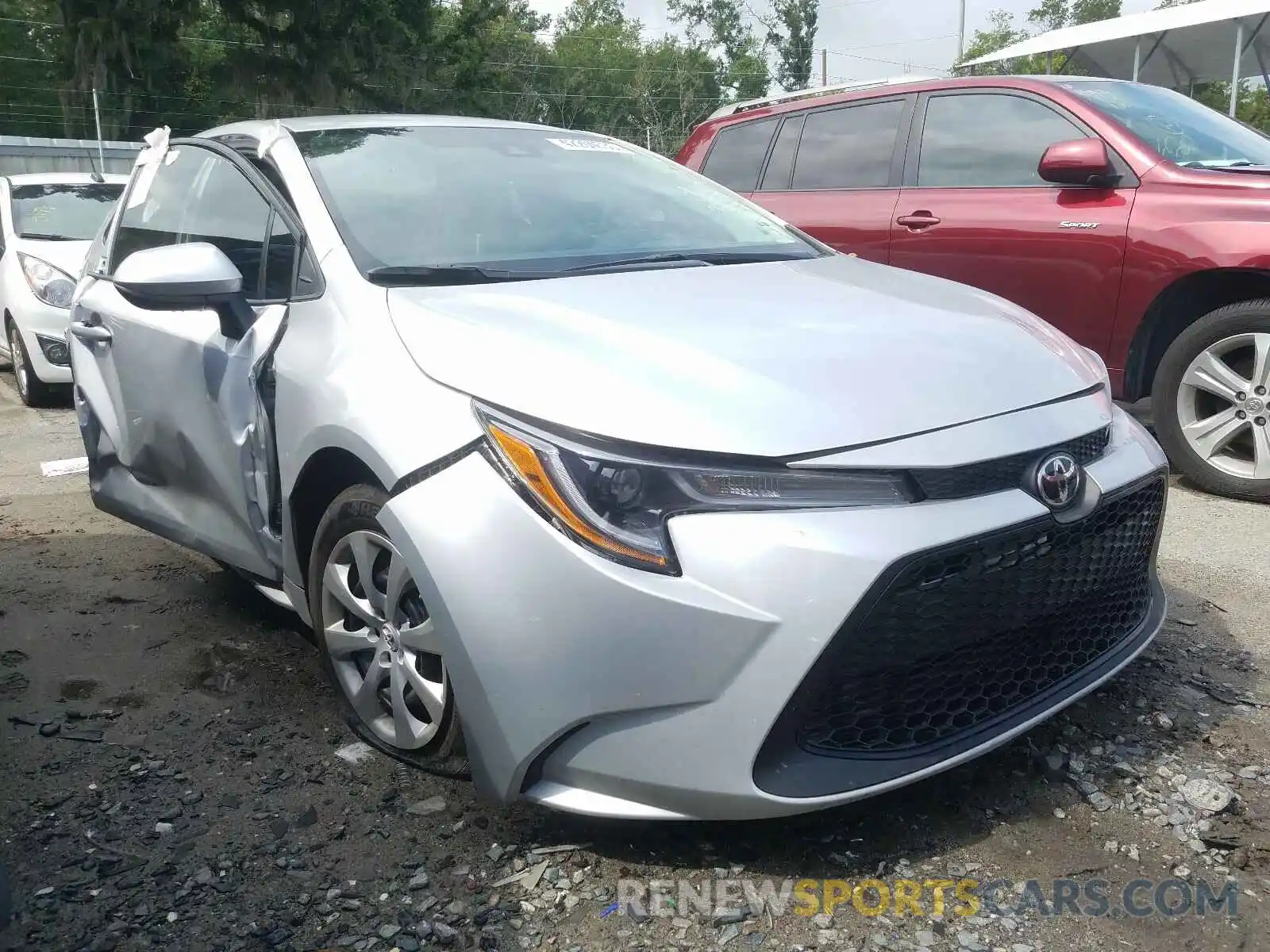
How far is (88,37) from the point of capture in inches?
1207

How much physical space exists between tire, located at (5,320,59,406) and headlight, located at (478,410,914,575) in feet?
21.7

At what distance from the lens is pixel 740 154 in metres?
6.31

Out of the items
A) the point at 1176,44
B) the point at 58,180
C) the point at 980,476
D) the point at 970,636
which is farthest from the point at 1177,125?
the point at 1176,44

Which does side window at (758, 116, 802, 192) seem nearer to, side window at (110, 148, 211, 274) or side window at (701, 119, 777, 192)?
side window at (701, 119, 777, 192)

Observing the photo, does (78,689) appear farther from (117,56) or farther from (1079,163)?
(117,56)

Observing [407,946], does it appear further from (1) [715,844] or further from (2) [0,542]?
(2) [0,542]

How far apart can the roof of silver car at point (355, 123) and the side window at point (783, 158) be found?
8.49ft

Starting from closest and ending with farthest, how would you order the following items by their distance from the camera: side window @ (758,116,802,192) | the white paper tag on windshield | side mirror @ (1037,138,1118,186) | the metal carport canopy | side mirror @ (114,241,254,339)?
side mirror @ (114,241,254,339), the white paper tag on windshield, side mirror @ (1037,138,1118,186), side window @ (758,116,802,192), the metal carport canopy

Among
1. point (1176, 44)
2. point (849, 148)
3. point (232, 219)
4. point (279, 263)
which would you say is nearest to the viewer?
point (279, 263)

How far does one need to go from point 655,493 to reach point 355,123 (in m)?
1.97

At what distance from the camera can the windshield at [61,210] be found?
8.02m

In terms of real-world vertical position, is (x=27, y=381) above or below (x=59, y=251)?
below

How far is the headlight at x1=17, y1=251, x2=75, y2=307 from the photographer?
24.3 ft

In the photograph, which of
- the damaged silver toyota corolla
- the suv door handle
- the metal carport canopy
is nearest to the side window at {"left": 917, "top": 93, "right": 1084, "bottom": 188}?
the suv door handle
